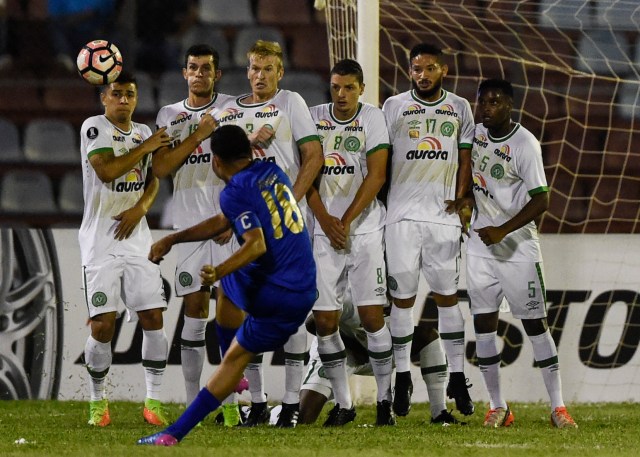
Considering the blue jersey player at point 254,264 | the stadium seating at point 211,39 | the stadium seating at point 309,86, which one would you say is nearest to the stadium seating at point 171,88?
the stadium seating at point 211,39

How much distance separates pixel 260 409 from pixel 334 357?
56cm

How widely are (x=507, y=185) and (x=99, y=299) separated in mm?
2604

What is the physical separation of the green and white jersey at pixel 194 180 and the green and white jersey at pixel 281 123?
0.20m

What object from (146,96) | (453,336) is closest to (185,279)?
(453,336)

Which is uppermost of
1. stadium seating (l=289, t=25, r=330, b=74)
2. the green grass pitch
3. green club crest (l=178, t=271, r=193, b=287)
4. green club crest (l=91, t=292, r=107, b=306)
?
stadium seating (l=289, t=25, r=330, b=74)

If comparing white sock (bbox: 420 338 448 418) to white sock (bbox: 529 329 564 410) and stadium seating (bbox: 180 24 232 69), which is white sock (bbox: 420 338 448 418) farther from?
stadium seating (bbox: 180 24 232 69)

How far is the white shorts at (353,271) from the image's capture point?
7098 millimetres

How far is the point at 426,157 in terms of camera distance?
725 centimetres

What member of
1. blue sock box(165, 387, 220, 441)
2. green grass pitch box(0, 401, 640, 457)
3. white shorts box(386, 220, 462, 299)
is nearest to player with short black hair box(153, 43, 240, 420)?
green grass pitch box(0, 401, 640, 457)

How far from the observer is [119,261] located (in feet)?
23.4

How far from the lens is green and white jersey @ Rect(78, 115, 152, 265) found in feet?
23.4

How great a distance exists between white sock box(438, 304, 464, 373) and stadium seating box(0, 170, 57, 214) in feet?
16.0

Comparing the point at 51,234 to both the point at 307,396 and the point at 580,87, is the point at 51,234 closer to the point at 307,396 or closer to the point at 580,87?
the point at 307,396

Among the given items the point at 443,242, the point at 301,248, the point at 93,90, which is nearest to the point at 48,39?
the point at 93,90
